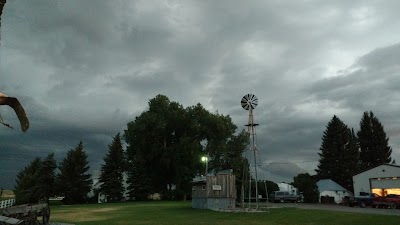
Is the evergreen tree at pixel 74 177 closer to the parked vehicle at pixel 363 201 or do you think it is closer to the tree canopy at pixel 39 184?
the tree canopy at pixel 39 184

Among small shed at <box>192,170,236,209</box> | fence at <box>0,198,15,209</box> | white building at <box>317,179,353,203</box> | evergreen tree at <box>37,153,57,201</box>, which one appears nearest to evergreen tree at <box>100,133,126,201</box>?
evergreen tree at <box>37,153,57,201</box>

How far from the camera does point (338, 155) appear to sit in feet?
304

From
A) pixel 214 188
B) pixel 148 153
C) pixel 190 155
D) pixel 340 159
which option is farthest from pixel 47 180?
pixel 340 159

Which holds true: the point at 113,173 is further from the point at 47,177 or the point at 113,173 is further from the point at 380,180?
the point at 380,180

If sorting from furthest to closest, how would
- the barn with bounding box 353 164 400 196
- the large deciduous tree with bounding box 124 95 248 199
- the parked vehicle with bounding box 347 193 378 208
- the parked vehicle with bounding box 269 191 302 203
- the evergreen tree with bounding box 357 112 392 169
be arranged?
the evergreen tree with bounding box 357 112 392 169, the large deciduous tree with bounding box 124 95 248 199, the parked vehicle with bounding box 269 191 302 203, the barn with bounding box 353 164 400 196, the parked vehicle with bounding box 347 193 378 208

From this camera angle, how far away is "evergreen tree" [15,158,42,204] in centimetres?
6138

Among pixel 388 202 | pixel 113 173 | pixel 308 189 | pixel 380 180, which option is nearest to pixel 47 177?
pixel 113 173

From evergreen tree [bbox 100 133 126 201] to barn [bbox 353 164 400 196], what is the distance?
45154 millimetres

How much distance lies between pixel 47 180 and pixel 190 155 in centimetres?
2822

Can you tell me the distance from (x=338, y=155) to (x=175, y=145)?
1924 inches

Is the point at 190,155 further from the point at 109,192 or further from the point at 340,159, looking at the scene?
the point at 340,159

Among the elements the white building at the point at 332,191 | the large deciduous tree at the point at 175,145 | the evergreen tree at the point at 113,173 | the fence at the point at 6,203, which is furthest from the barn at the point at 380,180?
the fence at the point at 6,203

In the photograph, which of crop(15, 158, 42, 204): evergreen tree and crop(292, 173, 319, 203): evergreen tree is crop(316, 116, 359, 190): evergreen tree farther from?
crop(15, 158, 42, 204): evergreen tree

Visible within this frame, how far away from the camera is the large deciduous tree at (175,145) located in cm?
7038
